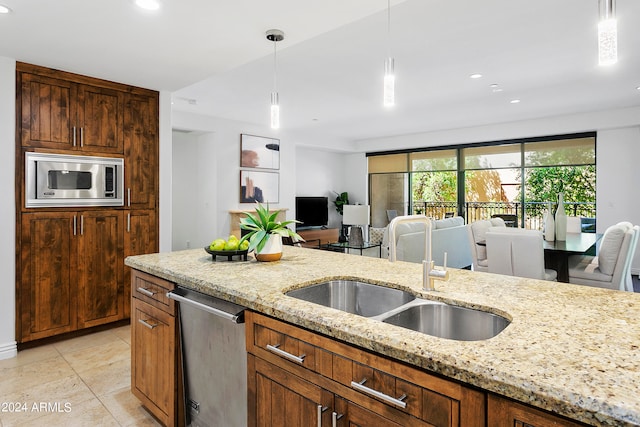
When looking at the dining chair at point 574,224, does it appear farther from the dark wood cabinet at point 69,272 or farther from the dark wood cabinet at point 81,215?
the dark wood cabinet at point 69,272

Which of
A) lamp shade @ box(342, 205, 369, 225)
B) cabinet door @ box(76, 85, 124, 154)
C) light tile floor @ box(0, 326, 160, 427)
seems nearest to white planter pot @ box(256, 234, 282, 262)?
light tile floor @ box(0, 326, 160, 427)

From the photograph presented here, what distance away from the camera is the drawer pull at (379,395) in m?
0.97

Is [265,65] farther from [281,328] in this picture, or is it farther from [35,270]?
[281,328]

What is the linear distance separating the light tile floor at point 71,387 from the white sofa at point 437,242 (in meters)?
3.18

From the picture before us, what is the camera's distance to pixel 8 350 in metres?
2.94

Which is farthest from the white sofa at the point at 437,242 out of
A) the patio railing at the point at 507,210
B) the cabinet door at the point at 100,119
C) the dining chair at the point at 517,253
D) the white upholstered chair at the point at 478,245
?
the cabinet door at the point at 100,119

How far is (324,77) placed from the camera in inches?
167

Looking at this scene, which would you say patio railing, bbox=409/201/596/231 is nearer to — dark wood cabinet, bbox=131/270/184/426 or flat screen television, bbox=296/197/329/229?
flat screen television, bbox=296/197/329/229

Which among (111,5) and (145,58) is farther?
(145,58)

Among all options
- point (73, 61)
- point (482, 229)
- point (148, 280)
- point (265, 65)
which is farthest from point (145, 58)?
point (482, 229)

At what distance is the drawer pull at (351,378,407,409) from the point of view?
3.17 feet

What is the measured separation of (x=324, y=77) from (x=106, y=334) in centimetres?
347

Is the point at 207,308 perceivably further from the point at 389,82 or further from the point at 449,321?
the point at 389,82

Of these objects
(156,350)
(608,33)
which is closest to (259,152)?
(156,350)
